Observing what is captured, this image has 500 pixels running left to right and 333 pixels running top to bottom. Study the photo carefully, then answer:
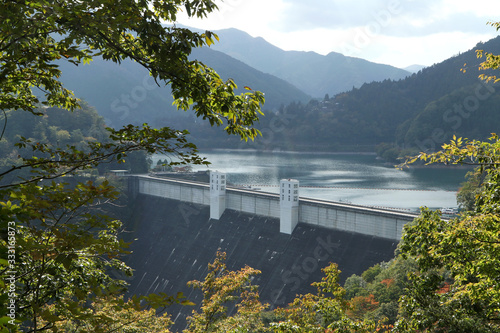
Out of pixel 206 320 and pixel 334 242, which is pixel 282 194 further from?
pixel 206 320

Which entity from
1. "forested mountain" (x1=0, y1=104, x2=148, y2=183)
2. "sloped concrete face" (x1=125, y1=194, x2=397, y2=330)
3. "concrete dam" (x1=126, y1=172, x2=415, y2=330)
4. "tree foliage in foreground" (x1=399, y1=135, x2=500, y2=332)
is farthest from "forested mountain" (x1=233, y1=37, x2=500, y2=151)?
"tree foliage in foreground" (x1=399, y1=135, x2=500, y2=332)

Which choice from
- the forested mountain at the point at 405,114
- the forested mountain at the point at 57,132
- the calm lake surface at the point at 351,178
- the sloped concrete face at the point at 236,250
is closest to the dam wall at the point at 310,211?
the sloped concrete face at the point at 236,250

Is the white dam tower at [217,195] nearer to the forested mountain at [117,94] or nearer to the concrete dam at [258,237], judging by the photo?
the concrete dam at [258,237]

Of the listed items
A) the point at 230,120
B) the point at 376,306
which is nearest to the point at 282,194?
the point at 376,306

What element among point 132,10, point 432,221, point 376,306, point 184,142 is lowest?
point 376,306

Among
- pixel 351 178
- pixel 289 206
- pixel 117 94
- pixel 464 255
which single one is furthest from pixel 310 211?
pixel 117 94

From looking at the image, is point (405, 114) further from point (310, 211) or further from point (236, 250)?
point (236, 250)

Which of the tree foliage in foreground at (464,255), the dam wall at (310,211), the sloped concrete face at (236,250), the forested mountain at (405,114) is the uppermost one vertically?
the forested mountain at (405,114)
